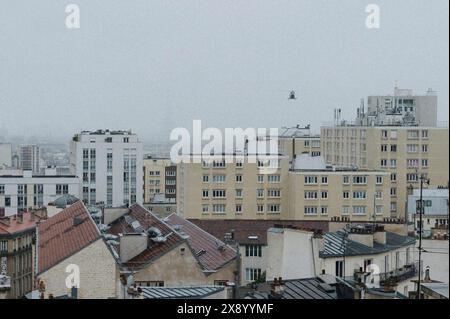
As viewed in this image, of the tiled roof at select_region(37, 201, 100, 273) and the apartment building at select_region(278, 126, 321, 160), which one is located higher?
the apartment building at select_region(278, 126, 321, 160)

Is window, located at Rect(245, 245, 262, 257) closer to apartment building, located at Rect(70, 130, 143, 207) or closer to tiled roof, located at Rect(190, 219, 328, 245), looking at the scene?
tiled roof, located at Rect(190, 219, 328, 245)

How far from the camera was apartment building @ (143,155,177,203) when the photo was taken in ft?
34.3

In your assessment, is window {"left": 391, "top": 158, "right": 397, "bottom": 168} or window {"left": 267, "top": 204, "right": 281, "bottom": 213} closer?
window {"left": 267, "top": 204, "right": 281, "bottom": 213}

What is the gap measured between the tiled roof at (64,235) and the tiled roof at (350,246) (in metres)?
1.32

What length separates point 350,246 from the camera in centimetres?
539

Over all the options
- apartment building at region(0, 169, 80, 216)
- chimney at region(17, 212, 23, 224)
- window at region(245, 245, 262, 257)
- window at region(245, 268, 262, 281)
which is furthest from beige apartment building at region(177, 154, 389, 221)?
window at region(245, 268, 262, 281)

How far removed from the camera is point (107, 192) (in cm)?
848

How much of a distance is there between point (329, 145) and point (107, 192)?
444 cm

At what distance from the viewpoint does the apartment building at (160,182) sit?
34.3ft

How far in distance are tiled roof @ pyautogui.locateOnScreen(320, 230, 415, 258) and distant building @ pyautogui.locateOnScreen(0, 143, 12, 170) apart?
2.41 metres

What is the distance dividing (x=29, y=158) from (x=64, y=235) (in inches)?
70.0
